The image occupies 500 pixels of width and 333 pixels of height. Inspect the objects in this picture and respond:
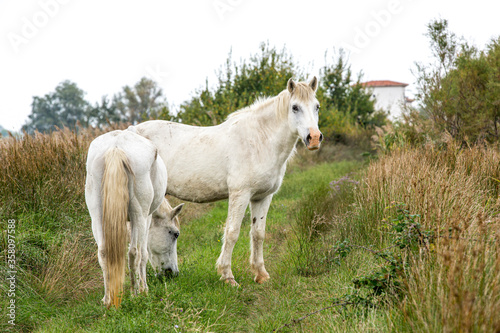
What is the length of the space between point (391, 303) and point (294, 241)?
9.31ft

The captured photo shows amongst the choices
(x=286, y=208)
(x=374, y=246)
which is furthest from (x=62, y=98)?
(x=374, y=246)

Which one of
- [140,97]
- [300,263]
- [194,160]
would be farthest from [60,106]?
[300,263]

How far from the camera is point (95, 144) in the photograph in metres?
3.43

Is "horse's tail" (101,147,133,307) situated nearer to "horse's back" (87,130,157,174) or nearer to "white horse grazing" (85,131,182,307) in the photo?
"white horse grazing" (85,131,182,307)

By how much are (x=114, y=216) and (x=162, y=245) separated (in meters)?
1.43

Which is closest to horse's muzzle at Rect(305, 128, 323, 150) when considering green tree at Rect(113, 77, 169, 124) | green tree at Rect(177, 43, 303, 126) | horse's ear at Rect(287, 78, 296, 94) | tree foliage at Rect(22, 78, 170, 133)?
horse's ear at Rect(287, 78, 296, 94)

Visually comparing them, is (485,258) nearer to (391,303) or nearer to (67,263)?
(391,303)

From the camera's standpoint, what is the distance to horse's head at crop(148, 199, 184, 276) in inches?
174

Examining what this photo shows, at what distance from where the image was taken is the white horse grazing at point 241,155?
182 inches

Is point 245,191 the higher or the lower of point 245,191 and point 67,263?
the higher

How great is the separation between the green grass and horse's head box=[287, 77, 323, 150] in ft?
4.90

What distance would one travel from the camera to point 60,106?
5200cm

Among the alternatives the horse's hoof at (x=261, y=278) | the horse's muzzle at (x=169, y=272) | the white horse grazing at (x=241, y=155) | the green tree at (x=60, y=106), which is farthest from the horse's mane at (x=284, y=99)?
the green tree at (x=60, y=106)

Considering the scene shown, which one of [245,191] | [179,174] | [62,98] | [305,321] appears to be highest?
[62,98]
